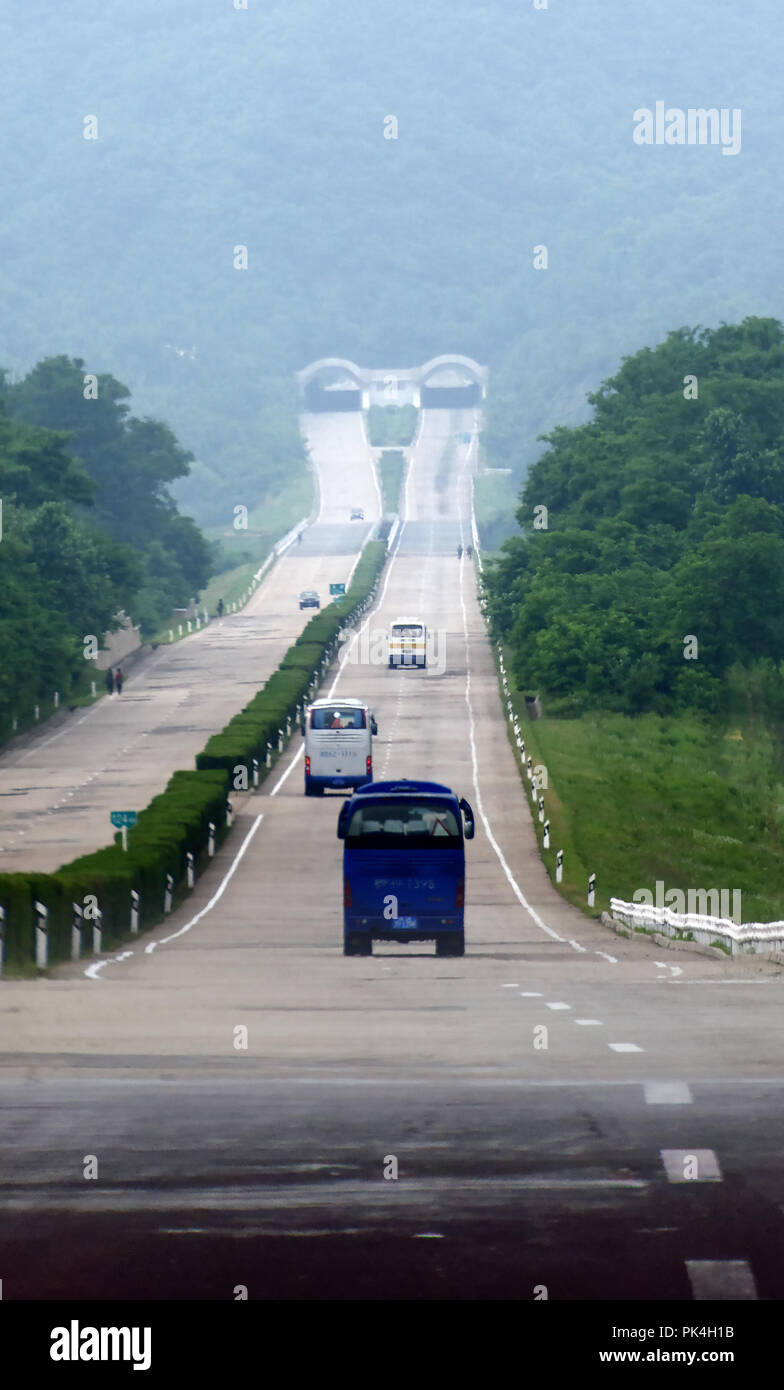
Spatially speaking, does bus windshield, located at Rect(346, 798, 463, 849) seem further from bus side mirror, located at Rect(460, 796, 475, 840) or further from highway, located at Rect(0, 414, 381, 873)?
highway, located at Rect(0, 414, 381, 873)

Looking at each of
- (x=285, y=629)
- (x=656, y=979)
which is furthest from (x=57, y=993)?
(x=285, y=629)

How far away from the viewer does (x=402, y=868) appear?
96.5 ft

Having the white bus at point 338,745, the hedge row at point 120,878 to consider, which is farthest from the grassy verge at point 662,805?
the hedge row at point 120,878

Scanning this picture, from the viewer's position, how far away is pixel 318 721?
195 feet

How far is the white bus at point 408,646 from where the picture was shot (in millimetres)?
102875

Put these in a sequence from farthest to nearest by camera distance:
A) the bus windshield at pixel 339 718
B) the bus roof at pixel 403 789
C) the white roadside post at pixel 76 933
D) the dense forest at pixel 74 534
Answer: the dense forest at pixel 74 534 → the bus windshield at pixel 339 718 → the white roadside post at pixel 76 933 → the bus roof at pixel 403 789

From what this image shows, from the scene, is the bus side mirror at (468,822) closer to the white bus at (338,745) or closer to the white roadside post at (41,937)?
the white roadside post at (41,937)

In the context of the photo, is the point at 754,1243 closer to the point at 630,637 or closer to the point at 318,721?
the point at 318,721

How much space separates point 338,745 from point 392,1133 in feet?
158

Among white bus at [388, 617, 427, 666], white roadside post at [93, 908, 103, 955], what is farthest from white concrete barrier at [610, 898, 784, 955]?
white bus at [388, 617, 427, 666]

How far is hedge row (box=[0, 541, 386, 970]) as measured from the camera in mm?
28234

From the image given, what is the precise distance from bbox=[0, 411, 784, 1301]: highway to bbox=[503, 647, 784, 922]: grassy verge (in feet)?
73.8

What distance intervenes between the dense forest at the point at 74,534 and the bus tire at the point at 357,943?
5271 centimetres

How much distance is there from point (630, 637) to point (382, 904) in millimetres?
61977
